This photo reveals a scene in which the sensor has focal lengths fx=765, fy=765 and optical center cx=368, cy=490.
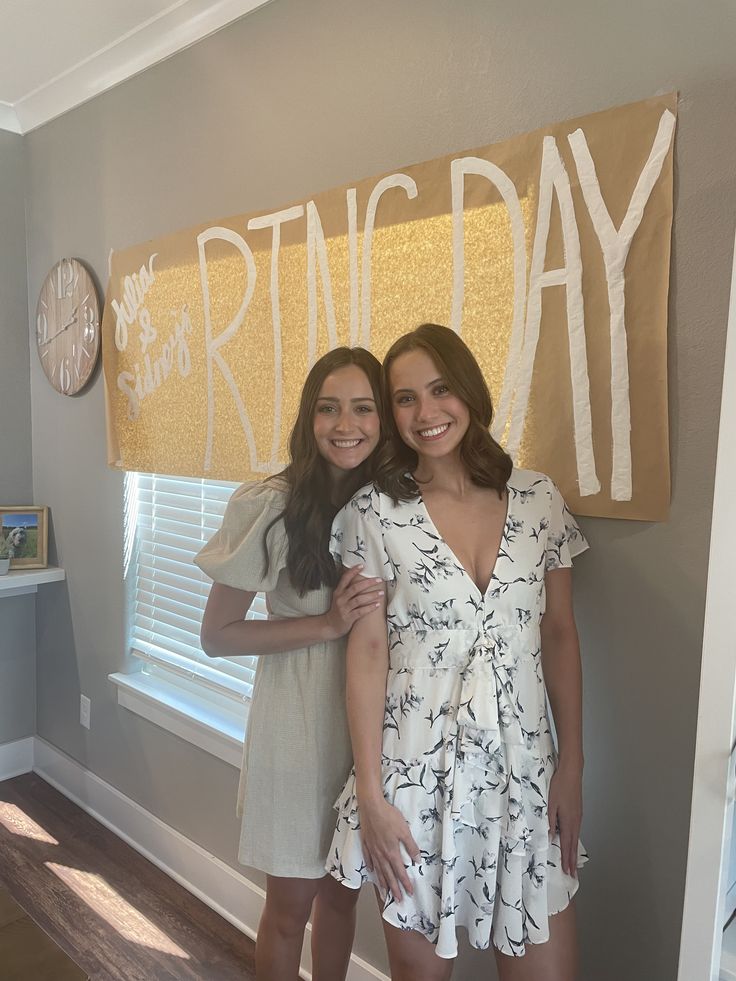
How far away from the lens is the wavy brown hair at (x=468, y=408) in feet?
4.15

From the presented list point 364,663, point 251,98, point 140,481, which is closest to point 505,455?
point 364,663

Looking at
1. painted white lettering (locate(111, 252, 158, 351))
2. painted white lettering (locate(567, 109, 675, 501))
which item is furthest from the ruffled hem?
painted white lettering (locate(111, 252, 158, 351))

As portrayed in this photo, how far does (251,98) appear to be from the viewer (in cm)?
199

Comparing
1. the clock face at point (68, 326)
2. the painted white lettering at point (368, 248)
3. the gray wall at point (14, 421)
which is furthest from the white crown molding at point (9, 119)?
the painted white lettering at point (368, 248)

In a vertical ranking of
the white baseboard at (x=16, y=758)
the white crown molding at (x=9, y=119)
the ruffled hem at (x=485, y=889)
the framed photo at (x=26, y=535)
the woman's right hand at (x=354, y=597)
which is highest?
the white crown molding at (x=9, y=119)

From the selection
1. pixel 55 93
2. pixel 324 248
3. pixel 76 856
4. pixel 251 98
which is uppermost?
pixel 55 93

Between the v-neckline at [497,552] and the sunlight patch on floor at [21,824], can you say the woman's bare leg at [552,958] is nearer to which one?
the v-neckline at [497,552]

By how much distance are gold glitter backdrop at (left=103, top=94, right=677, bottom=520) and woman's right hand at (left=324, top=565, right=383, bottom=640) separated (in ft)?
1.25

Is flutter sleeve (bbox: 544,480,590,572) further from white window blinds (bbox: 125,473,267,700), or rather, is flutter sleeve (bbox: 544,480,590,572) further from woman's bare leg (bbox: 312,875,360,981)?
white window blinds (bbox: 125,473,267,700)

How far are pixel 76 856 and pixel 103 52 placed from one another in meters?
2.58

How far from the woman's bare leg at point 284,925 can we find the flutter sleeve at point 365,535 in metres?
0.64

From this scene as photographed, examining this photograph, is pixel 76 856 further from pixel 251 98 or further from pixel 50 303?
pixel 251 98

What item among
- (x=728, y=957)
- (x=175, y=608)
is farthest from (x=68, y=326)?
(x=728, y=957)

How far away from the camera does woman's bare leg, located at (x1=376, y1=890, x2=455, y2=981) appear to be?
125 centimetres
